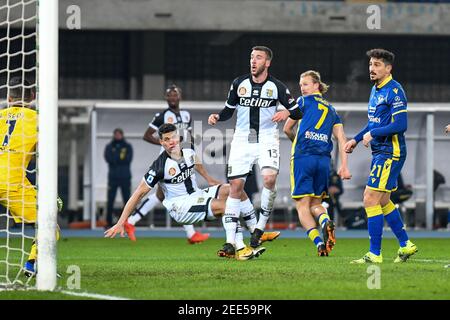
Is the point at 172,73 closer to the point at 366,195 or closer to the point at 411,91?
the point at 411,91

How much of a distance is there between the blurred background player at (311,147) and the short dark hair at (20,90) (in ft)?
11.0

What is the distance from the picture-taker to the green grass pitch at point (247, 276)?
773 centimetres

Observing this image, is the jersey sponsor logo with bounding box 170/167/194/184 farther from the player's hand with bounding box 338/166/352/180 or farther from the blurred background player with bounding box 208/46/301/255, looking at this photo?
the player's hand with bounding box 338/166/352/180

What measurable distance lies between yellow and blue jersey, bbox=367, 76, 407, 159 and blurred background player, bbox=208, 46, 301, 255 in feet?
3.51

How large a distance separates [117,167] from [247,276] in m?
12.6

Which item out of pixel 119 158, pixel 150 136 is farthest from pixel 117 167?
pixel 150 136

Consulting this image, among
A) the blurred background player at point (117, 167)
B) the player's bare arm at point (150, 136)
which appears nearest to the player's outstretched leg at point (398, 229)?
the player's bare arm at point (150, 136)

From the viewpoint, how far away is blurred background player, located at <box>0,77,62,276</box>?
9.55m

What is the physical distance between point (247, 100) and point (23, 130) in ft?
9.45

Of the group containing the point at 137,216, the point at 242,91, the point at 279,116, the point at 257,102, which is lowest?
the point at 137,216

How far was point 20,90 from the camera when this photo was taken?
32.1 feet

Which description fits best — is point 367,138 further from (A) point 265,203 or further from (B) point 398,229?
(A) point 265,203

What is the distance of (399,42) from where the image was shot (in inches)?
1056
